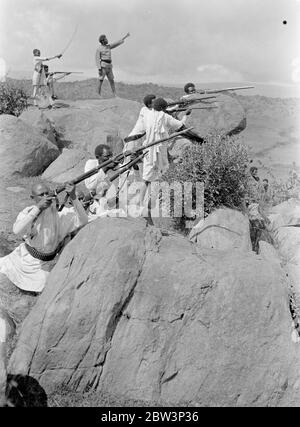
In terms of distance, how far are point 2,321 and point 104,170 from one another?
109 inches

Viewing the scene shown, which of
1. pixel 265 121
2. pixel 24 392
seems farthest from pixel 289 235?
pixel 265 121

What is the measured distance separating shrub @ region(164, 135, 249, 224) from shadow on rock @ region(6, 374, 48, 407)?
448 centimetres

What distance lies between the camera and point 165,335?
17.3 ft

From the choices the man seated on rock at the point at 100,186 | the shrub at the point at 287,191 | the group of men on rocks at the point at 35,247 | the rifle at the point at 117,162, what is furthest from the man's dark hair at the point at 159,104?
the shrub at the point at 287,191

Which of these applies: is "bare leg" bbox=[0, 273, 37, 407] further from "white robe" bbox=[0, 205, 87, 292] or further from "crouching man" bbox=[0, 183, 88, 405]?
"white robe" bbox=[0, 205, 87, 292]

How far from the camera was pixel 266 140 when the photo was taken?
71.9ft

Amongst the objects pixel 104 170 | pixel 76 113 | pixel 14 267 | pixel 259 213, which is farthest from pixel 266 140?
pixel 14 267

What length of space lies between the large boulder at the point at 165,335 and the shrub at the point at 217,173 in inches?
133

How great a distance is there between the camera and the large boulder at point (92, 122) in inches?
591

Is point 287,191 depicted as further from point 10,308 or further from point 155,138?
point 10,308

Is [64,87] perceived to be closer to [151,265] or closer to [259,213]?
[259,213]

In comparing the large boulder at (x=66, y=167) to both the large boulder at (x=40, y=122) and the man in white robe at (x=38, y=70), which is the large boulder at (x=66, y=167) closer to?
the large boulder at (x=40, y=122)

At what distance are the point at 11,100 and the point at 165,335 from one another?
41.2 ft

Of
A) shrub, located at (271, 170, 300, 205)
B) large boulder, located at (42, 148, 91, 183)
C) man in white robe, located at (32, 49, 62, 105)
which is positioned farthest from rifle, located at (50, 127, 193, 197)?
man in white robe, located at (32, 49, 62, 105)
